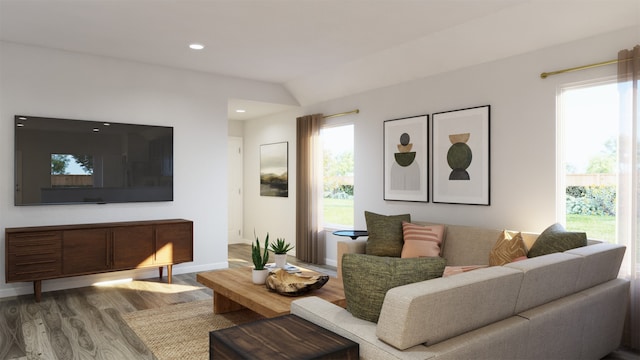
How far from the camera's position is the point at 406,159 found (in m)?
5.07

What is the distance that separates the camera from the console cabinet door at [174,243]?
491 centimetres

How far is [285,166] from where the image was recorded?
7008 millimetres

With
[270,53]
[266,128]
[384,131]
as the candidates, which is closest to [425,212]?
[384,131]

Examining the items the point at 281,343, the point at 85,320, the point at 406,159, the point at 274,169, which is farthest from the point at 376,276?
the point at 274,169

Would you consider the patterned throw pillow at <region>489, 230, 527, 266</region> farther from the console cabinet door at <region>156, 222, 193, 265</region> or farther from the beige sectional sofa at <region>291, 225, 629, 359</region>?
the console cabinet door at <region>156, 222, 193, 265</region>

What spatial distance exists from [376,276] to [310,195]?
4452 millimetres

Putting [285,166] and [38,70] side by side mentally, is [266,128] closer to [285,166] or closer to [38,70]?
[285,166]

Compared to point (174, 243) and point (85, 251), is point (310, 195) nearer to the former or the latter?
point (174, 243)

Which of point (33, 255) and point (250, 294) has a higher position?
point (33, 255)

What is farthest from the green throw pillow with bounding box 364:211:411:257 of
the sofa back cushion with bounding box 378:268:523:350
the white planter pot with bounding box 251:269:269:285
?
the sofa back cushion with bounding box 378:268:523:350

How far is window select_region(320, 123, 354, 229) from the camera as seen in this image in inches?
237

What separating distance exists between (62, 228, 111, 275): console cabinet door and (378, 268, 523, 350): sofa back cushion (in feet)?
12.4

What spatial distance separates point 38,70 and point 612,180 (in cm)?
563

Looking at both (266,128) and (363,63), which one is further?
(266,128)
